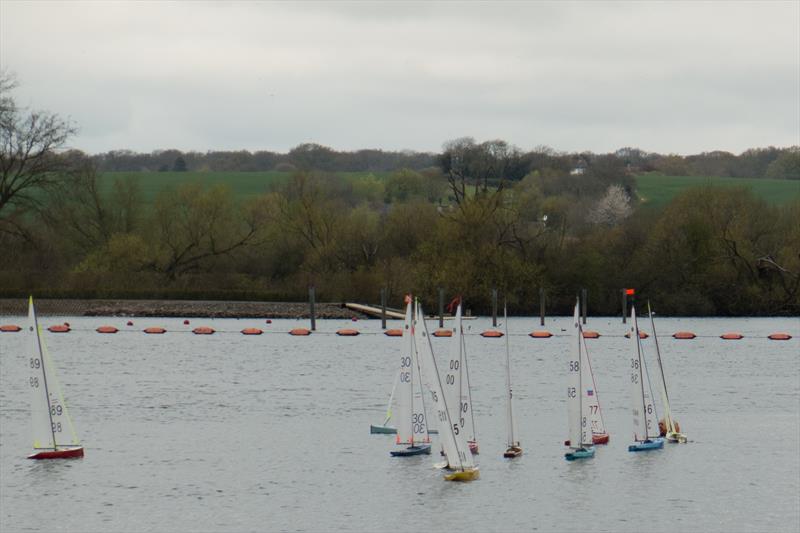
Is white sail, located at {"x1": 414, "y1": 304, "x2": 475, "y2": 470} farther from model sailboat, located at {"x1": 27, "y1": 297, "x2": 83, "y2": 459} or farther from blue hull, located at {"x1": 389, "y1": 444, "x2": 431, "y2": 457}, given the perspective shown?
model sailboat, located at {"x1": 27, "y1": 297, "x2": 83, "y2": 459}

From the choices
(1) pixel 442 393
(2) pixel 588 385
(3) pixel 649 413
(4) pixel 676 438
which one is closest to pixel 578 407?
(2) pixel 588 385

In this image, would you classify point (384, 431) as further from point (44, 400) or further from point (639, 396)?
point (44, 400)

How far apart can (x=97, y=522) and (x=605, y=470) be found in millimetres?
12815

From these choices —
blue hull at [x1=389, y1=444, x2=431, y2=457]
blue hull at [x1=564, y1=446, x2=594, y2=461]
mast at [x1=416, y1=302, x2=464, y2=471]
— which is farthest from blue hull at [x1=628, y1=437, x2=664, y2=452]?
mast at [x1=416, y1=302, x2=464, y2=471]

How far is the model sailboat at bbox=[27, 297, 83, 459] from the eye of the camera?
1257 inches

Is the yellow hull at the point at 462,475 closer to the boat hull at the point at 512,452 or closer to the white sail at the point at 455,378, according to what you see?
the white sail at the point at 455,378

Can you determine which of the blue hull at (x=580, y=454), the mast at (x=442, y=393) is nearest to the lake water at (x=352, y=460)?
the blue hull at (x=580, y=454)

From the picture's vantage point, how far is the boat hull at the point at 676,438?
130ft

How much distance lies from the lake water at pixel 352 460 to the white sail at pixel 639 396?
0.80 metres

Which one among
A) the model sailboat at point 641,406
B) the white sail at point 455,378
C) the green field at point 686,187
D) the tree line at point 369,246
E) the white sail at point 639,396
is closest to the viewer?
the white sail at point 455,378

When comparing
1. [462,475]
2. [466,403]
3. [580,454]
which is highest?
[466,403]

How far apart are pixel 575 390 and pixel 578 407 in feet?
1.50

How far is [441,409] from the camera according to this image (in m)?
28.9

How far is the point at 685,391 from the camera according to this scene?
55688 millimetres
